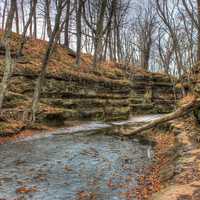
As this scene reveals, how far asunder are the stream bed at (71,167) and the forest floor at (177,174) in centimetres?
48

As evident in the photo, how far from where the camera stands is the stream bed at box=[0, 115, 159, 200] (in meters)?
8.94

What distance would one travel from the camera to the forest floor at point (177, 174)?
8.00 metres

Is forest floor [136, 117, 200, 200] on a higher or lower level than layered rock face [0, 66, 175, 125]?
lower

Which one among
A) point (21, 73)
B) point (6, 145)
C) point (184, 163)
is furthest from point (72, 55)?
point (184, 163)

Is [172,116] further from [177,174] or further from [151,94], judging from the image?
[151,94]

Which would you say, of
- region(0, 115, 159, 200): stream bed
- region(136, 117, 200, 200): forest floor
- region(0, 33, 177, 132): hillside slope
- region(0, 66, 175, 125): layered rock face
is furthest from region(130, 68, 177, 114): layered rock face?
region(136, 117, 200, 200): forest floor

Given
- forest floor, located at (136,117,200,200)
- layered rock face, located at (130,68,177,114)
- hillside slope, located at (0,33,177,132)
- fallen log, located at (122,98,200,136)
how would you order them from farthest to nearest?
layered rock face, located at (130,68,177,114), hillside slope, located at (0,33,177,132), fallen log, located at (122,98,200,136), forest floor, located at (136,117,200,200)

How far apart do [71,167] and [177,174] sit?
157 inches

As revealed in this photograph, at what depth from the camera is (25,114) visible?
20.2 m

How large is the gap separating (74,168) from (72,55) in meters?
28.6

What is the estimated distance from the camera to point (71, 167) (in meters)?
11.8

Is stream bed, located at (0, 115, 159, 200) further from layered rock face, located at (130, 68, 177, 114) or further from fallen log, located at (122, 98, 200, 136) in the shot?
layered rock face, located at (130, 68, 177, 114)

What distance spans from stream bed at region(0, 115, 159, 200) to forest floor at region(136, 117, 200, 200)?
48 centimetres

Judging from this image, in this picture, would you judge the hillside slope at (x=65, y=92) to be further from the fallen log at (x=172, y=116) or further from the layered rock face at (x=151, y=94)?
the fallen log at (x=172, y=116)
